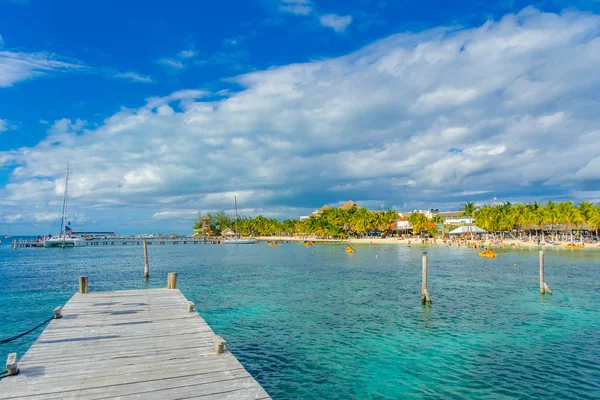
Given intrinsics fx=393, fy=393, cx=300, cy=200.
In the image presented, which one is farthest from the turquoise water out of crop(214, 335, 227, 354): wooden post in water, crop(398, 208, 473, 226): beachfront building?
crop(398, 208, 473, 226): beachfront building

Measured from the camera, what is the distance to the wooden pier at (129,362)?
7766mm

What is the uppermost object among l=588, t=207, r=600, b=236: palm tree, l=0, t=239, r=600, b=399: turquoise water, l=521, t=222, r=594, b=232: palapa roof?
l=588, t=207, r=600, b=236: palm tree

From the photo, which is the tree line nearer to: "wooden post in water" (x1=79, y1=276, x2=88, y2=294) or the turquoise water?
the turquoise water

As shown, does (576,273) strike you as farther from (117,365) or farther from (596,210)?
(596,210)

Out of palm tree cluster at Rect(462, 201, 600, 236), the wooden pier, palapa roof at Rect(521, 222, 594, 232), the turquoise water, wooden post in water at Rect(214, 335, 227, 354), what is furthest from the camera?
palapa roof at Rect(521, 222, 594, 232)

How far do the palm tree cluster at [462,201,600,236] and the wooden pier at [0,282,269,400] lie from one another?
117 meters

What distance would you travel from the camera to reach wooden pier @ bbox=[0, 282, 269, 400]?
7766 millimetres

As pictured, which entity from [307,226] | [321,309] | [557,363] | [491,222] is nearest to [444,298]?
[321,309]

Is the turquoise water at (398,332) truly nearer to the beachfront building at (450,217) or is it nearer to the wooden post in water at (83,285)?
the wooden post in water at (83,285)

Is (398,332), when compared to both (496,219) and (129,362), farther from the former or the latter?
(496,219)

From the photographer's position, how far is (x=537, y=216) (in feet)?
365

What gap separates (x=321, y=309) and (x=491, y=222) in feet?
345

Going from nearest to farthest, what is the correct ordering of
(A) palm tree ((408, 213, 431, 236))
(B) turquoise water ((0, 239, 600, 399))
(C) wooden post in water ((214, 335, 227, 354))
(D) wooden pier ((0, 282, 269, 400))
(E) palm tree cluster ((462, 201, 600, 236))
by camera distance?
(D) wooden pier ((0, 282, 269, 400))
(C) wooden post in water ((214, 335, 227, 354))
(B) turquoise water ((0, 239, 600, 399))
(E) palm tree cluster ((462, 201, 600, 236))
(A) palm tree ((408, 213, 431, 236))

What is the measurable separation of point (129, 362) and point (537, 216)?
12419 centimetres
